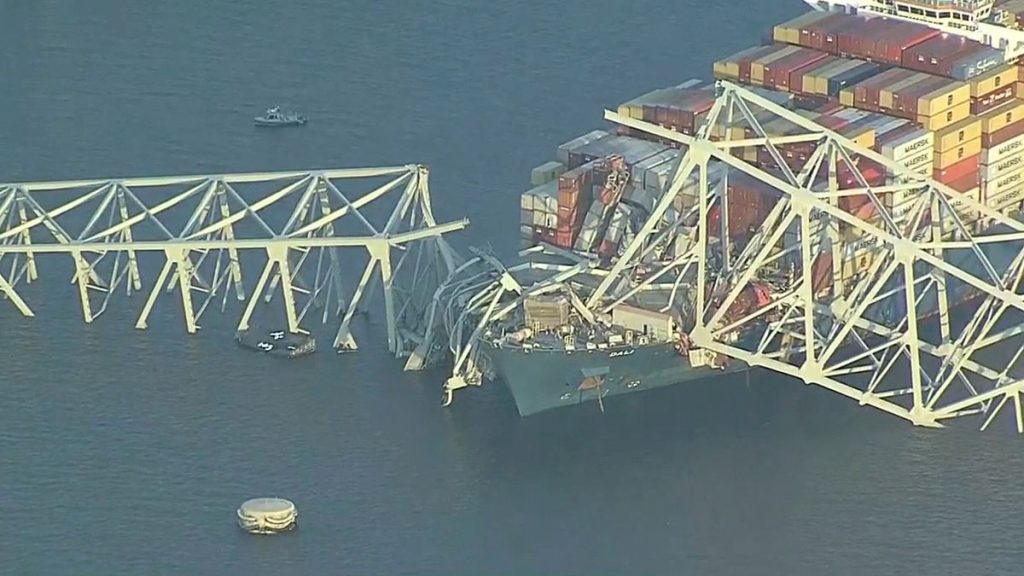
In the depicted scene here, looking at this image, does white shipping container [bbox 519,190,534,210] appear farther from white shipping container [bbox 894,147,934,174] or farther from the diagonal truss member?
white shipping container [bbox 894,147,934,174]

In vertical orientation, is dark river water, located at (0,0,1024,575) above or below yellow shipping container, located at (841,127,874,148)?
below

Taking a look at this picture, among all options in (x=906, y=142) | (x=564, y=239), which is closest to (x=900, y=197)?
(x=906, y=142)

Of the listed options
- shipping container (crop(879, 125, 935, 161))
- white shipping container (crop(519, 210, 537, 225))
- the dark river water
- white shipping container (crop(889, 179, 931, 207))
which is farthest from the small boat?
shipping container (crop(879, 125, 935, 161))

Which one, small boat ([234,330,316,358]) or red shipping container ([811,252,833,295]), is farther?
small boat ([234,330,316,358])

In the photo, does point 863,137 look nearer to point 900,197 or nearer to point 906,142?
point 906,142

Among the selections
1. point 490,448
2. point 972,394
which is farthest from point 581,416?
point 972,394
